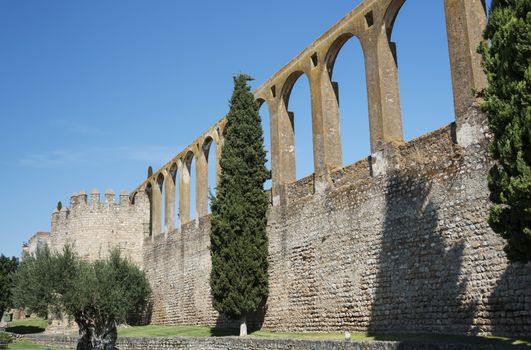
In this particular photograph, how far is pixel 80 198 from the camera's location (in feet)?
104

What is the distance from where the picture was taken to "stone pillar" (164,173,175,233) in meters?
29.0

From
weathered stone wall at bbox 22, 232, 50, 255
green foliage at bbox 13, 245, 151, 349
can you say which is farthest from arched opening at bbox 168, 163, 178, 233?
weathered stone wall at bbox 22, 232, 50, 255

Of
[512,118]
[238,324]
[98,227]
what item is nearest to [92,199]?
[98,227]

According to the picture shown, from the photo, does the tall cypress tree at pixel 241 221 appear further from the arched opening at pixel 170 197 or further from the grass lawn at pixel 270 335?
the arched opening at pixel 170 197

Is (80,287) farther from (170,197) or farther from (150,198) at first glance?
(150,198)

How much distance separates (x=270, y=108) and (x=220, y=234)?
201 inches

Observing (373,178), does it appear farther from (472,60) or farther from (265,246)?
(265,246)

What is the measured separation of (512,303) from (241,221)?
9648 millimetres

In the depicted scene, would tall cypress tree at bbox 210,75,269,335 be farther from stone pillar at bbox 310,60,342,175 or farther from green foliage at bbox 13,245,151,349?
green foliage at bbox 13,245,151,349

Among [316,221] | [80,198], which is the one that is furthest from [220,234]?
[80,198]

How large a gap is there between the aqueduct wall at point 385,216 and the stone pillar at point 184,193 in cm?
460

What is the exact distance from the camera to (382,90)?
1606cm

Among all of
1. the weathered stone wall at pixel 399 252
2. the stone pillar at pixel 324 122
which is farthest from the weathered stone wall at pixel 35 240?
the stone pillar at pixel 324 122

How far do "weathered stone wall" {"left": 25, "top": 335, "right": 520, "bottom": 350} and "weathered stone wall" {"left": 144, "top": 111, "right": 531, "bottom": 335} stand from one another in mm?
2436
